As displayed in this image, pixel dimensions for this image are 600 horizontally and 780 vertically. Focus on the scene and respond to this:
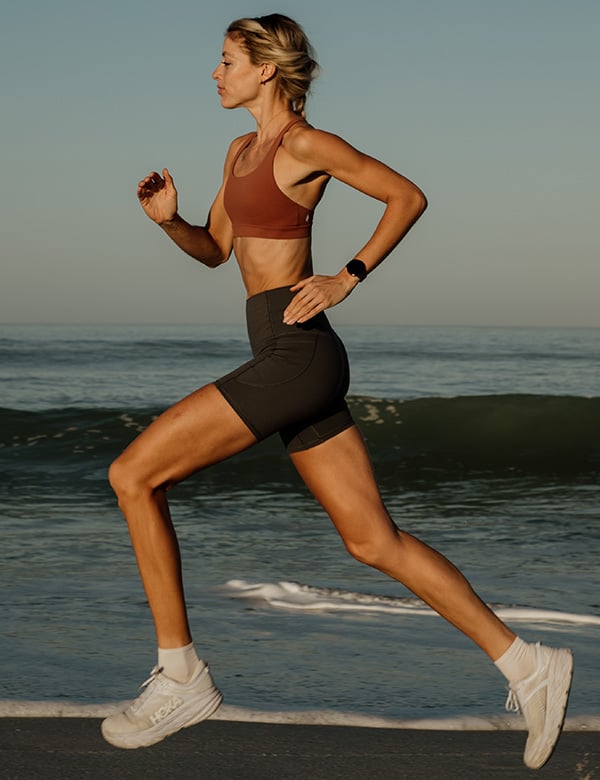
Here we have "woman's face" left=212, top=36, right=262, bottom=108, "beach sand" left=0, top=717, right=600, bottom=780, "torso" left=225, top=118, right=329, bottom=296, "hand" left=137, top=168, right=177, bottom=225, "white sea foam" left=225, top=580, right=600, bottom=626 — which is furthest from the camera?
"white sea foam" left=225, top=580, right=600, bottom=626

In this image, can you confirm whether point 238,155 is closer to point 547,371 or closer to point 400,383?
point 400,383

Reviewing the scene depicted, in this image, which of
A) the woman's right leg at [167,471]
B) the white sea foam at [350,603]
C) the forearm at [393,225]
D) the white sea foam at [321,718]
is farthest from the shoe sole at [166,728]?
the white sea foam at [350,603]

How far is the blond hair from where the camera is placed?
3.65 meters

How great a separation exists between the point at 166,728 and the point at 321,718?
0.59 meters

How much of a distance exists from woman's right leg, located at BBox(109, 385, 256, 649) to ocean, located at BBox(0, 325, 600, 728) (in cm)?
66

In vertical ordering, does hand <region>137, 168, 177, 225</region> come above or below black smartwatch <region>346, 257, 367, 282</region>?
above

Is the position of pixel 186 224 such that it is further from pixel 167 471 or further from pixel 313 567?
pixel 313 567

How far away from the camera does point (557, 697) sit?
3.57m

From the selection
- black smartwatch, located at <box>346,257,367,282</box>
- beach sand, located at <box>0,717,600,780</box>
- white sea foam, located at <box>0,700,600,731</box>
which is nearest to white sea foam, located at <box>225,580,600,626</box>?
white sea foam, located at <box>0,700,600,731</box>

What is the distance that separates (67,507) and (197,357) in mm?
28867

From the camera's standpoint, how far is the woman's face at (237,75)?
3684 millimetres

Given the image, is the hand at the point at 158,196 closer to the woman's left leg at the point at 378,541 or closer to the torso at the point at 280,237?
the torso at the point at 280,237

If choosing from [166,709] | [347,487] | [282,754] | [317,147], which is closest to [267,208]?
[317,147]

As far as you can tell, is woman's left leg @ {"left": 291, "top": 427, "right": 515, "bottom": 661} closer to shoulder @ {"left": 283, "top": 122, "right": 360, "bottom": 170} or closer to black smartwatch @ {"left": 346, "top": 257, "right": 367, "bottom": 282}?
black smartwatch @ {"left": 346, "top": 257, "right": 367, "bottom": 282}
